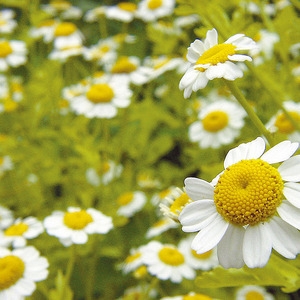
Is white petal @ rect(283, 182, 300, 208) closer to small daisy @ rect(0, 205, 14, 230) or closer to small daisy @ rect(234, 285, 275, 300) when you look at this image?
small daisy @ rect(234, 285, 275, 300)

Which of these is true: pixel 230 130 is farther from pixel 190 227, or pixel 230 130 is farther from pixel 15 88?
pixel 15 88

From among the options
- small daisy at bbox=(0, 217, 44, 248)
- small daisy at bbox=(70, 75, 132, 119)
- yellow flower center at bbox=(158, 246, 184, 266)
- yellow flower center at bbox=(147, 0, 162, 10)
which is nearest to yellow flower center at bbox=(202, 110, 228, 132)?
small daisy at bbox=(70, 75, 132, 119)

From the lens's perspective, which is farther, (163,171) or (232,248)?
(163,171)

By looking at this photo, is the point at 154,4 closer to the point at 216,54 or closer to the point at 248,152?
the point at 216,54

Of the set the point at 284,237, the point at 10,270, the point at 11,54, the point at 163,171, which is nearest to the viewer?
the point at 284,237

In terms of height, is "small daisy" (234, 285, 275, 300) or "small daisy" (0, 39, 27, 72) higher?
"small daisy" (0, 39, 27, 72)

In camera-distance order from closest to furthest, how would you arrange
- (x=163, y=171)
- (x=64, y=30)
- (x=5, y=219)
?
1. (x=5, y=219)
2. (x=163, y=171)
3. (x=64, y=30)

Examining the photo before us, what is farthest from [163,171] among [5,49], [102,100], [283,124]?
[5,49]
